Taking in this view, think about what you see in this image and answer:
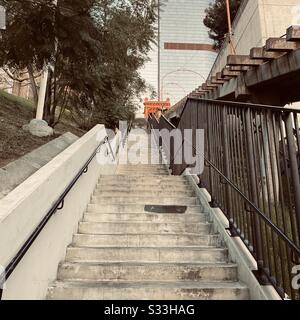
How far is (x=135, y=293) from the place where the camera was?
306 cm

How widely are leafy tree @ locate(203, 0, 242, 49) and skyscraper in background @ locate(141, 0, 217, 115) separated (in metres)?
48.0

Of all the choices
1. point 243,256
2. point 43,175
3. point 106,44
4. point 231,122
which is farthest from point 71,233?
point 106,44

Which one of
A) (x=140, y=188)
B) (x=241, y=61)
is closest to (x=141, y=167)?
(x=140, y=188)

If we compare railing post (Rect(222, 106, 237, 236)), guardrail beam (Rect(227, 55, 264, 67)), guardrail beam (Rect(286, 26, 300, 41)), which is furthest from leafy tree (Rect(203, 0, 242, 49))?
railing post (Rect(222, 106, 237, 236))

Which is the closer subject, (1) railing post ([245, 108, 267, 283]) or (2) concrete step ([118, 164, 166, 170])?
(1) railing post ([245, 108, 267, 283])

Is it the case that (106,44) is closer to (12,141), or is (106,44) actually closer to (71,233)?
(12,141)

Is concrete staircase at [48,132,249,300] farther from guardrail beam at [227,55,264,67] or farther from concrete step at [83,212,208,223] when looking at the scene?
guardrail beam at [227,55,264,67]

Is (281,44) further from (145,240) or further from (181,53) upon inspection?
(181,53)

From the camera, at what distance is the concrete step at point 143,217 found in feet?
15.1

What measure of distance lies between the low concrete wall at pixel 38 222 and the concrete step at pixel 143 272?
0.22 meters

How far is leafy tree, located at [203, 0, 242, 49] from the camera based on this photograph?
2167cm

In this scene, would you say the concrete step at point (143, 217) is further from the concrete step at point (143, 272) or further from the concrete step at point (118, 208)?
the concrete step at point (143, 272)

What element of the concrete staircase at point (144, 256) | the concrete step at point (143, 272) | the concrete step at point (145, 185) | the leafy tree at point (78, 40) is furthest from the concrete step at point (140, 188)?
the leafy tree at point (78, 40)

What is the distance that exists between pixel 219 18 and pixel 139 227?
71.2 ft
